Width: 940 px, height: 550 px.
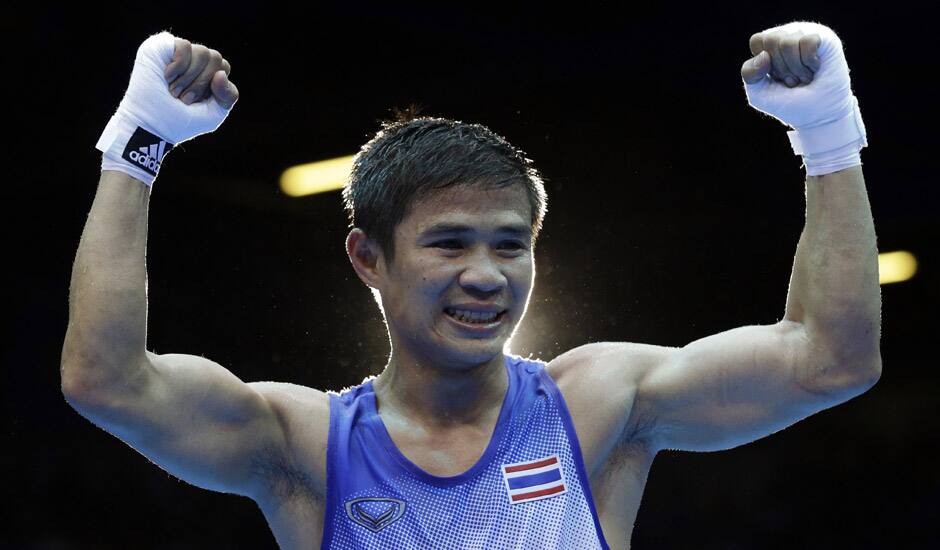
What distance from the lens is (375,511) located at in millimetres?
2385

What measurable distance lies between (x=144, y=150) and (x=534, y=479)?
1.02 metres

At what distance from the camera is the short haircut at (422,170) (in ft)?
8.17

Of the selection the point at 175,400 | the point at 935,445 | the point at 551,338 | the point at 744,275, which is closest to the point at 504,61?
the point at 551,338

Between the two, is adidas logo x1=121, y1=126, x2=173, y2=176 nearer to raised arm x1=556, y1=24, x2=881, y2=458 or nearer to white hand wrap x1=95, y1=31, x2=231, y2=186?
white hand wrap x1=95, y1=31, x2=231, y2=186

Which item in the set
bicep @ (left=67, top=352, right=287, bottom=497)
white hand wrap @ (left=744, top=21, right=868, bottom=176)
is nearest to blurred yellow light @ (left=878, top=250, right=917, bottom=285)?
white hand wrap @ (left=744, top=21, right=868, bottom=176)

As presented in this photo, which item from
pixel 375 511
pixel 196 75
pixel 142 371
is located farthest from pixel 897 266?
pixel 142 371

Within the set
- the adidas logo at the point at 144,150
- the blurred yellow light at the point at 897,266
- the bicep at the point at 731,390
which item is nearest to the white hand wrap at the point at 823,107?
the bicep at the point at 731,390

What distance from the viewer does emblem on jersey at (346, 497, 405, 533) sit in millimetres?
2373

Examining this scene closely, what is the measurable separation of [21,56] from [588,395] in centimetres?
332

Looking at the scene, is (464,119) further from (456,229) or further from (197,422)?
(197,422)

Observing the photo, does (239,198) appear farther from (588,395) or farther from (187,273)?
(588,395)

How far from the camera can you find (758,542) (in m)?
6.84

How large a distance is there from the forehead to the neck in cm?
30

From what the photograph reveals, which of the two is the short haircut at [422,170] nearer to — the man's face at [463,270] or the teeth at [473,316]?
the man's face at [463,270]
